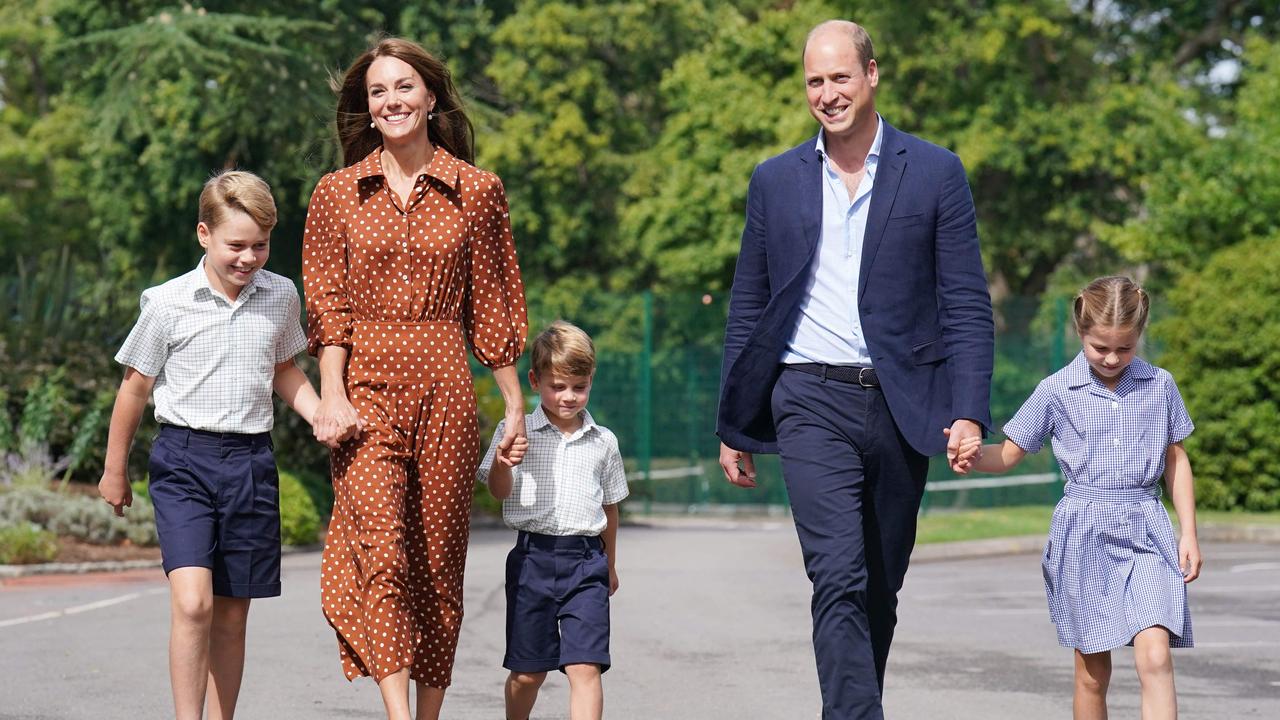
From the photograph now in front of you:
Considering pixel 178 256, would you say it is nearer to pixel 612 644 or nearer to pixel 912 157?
pixel 612 644

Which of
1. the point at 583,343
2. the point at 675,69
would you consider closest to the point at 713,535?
the point at 583,343

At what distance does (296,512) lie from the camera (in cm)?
1473

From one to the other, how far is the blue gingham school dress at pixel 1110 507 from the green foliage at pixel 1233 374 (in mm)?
14790

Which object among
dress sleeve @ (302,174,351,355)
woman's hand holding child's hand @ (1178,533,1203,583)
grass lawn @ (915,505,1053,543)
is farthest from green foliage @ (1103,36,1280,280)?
dress sleeve @ (302,174,351,355)

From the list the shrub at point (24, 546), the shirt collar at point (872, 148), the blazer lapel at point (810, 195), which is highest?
the shirt collar at point (872, 148)

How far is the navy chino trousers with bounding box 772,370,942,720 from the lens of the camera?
496cm

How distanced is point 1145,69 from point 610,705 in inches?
1121

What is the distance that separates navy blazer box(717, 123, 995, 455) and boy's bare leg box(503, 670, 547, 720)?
3.08 feet

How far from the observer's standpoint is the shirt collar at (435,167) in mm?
5301

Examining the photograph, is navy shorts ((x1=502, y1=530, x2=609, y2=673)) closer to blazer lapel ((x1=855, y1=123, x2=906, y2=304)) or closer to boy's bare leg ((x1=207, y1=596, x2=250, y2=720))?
boy's bare leg ((x1=207, y1=596, x2=250, y2=720))

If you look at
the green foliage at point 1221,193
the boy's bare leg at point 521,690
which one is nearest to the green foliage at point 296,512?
the boy's bare leg at point 521,690

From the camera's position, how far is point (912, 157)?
5258mm

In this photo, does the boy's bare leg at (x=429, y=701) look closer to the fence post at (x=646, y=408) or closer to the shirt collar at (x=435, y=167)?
the shirt collar at (x=435, y=167)

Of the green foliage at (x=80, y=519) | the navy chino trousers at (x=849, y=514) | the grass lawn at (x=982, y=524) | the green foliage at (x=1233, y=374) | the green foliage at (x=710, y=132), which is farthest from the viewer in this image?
the green foliage at (x=710, y=132)
